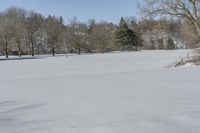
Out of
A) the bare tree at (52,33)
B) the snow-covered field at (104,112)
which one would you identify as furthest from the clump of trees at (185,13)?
the bare tree at (52,33)

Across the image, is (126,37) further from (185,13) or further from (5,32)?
(185,13)

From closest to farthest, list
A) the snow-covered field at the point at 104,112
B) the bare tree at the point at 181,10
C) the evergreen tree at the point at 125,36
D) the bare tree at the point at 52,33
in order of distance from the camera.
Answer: the snow-covered field at the point at 104,112 < the bare tree at the point at 181,10 < the bare tree at the point at 52,33 < the evergreen tree at the point at 125,36

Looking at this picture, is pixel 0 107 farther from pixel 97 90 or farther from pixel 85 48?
pixel 85 48

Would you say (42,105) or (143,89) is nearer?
(42,105)

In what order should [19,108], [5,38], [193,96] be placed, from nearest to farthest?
[19,108] → [193,96] → [5,38]

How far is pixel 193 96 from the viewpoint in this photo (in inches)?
352

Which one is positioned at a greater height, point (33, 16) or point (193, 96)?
point (33, 16)

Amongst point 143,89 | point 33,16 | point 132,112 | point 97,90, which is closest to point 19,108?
point 132,112

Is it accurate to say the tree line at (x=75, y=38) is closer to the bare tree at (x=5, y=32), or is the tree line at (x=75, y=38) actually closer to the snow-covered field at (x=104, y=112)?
the bare tree at (x=5, y=32)

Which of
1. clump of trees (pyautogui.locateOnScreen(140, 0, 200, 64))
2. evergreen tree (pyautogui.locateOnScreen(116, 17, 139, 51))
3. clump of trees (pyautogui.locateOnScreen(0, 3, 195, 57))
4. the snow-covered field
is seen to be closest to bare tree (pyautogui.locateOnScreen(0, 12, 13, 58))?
clump of trees (pyautogui.locateOnScreen(0, 3, 195, 57))

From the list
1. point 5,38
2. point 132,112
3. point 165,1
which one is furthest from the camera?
point 5,38

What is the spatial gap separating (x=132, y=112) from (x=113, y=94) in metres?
2.78

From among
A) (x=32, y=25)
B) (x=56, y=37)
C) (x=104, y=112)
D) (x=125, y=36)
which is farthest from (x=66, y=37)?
(x=104, y=112)

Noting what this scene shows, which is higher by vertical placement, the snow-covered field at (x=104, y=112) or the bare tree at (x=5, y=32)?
the bare tree at (x=5, y=32)
